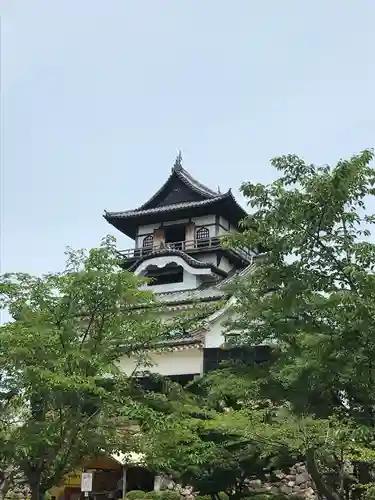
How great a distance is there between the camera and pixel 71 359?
37.2 ft

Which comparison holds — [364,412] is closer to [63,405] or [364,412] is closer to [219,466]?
[219,466]

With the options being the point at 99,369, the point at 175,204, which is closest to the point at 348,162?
the point at 99,369

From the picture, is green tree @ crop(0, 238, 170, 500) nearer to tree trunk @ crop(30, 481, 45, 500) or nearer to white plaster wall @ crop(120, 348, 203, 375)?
tree trunk @ crop(30, 481, 45, 500)

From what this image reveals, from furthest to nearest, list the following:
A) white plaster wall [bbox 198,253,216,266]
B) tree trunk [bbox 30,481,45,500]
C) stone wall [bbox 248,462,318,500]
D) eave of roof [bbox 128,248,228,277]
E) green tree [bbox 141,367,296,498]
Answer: white plaster wall [bbox 198,253,216,266] → eave of roof [bbox 128,248,228,277] → stone wall [bbox 248,462,318,500] → tree trunk [bbox 30,481,45,500] → green tree [bbox 141,367,296,498]

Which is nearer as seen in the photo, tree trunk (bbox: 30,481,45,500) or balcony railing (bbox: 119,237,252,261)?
tree trunk (bbox: 30,481,45,500)

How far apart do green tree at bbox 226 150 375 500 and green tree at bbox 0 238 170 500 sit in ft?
10.1

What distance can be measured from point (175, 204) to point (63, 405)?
23.7 metres

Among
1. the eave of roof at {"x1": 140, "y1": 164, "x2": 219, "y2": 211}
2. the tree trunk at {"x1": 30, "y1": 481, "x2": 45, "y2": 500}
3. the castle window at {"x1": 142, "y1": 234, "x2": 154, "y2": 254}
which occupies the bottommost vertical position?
the tree trunk at {"x1": 30, "y1": 481, "x2": 45, "y2": 500}

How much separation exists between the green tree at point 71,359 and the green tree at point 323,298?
3072 millimetres

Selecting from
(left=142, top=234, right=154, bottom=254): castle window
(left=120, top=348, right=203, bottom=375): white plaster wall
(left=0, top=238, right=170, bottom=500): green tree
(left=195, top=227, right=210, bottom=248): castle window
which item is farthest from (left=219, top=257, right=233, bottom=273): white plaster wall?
(left=0, top=238, right=170, bottom=500): green tree

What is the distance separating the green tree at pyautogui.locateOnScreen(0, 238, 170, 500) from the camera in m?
11.1

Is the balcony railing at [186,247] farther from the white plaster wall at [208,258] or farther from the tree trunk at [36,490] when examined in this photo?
the tree trunk at [36,490]

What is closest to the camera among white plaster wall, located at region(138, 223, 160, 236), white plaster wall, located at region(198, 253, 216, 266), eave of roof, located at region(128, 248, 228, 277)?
eave of roof, located at region(128, 248, 228, 277)

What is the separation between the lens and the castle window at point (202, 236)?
32.8 metres
